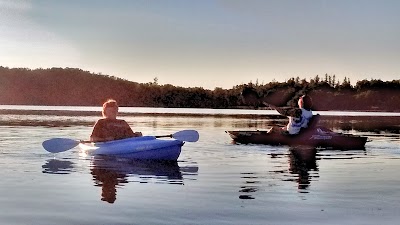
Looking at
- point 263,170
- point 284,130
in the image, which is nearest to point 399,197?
point 263,170

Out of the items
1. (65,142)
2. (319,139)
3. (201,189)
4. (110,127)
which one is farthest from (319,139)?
(201,189)

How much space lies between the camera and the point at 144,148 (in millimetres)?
16719

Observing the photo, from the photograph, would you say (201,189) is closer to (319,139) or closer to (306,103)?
(306,103)

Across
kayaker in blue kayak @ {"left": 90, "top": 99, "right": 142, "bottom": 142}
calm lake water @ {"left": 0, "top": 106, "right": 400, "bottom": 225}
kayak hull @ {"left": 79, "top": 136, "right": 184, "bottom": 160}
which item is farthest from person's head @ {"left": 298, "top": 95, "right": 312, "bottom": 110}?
kayaker in blue kayak @ {"left": 90, "top": 99, "right": 142, "bottom": 142}

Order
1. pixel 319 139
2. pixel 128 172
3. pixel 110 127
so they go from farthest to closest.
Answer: pixel 319 139, pixel 110 127, pixel 128 172

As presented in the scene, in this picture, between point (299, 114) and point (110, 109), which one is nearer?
point (110, 109)

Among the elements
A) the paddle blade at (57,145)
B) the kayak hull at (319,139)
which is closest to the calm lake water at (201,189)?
the paddle blade at (57,145)

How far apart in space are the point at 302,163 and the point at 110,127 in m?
5.11

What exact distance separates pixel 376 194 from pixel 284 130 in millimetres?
11111

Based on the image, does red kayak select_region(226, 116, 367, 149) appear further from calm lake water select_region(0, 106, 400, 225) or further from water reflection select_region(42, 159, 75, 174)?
water reflection select_region(42, 159, 75, 174)

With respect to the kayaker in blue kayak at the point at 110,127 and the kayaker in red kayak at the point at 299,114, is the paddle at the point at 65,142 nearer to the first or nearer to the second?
the kayaker in blue kayak at the point at 110,127

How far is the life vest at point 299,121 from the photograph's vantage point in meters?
21.8

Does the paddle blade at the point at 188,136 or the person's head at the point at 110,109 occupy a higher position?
the person's head at the point at 110,109

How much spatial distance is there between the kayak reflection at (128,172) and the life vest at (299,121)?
6548 mm
